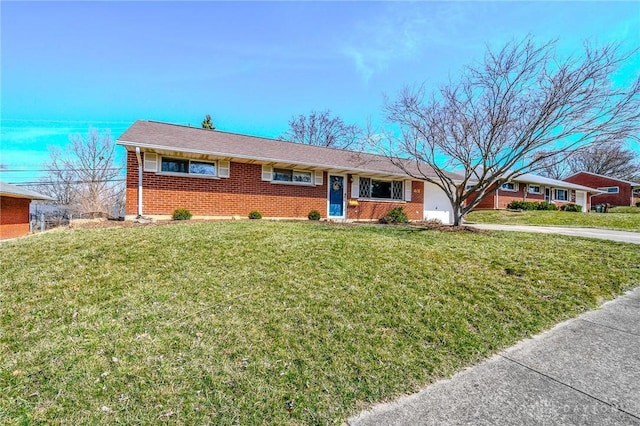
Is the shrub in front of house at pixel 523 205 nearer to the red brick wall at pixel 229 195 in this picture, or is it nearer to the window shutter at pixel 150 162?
the red brick wall at pixel 229 195

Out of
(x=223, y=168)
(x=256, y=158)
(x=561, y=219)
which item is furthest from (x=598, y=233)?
(x=223, y=168)

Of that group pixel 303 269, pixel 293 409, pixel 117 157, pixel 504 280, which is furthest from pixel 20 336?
pixel 117 157

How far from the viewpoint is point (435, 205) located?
17.7 meters

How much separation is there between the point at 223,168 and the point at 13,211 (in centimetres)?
1594

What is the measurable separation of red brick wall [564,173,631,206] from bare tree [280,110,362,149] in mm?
30244

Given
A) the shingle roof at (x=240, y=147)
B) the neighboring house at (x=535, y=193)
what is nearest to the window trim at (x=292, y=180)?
the shingle roof at (x=240, y=147)

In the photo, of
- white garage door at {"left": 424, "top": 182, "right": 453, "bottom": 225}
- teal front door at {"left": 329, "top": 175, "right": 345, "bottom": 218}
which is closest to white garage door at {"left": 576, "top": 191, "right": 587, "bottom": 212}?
white garage door at {"left": 424, "top": 182, "right": 453, "bottom": 225}

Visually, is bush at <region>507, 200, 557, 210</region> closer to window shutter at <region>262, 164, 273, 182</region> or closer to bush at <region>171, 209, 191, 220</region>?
window shutter at <region>262, 164, 273, 182</region>

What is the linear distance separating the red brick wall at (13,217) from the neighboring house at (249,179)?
39.4 ft

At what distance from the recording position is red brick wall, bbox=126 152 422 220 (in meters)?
10.6

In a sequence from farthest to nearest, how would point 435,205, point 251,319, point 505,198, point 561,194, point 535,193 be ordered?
point 561,194
point 535,193
point 505,198
point 435,205
point 251,319

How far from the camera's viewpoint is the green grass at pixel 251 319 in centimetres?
241

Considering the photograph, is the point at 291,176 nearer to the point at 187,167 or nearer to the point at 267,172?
the point at 267,172

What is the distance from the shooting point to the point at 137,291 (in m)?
4.03
